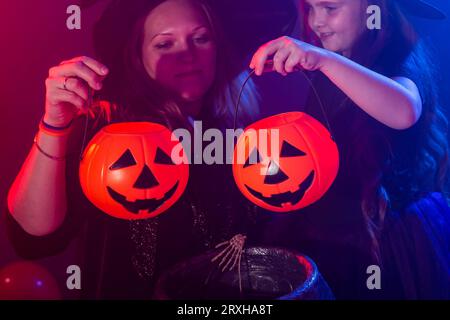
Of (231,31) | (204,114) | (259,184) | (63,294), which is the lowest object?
(63,294)

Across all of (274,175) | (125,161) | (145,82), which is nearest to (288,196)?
(274,175)

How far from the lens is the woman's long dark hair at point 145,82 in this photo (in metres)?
1.82

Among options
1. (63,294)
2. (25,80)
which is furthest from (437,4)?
(63,294)

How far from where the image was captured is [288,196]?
1.67m

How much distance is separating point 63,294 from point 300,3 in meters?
1.45

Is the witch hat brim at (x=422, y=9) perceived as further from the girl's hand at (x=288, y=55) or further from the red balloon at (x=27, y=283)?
the red balloon at (x=27, y=283)

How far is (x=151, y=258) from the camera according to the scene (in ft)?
6.10

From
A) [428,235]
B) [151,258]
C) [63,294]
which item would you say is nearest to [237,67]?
[151,258]

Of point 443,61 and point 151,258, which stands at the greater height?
point 443,61

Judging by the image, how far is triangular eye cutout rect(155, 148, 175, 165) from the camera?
64.7 inches

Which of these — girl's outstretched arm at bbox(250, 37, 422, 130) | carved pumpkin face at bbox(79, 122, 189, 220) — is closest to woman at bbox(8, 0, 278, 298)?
carved pumpkin face at bbox(79, 122, 189, 220)

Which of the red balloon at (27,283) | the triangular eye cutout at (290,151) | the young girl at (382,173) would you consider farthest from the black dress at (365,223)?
the red balloon at (27,283)

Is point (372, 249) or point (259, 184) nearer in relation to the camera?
point (259, 184)

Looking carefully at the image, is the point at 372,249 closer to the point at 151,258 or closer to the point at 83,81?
the point at 151,258
